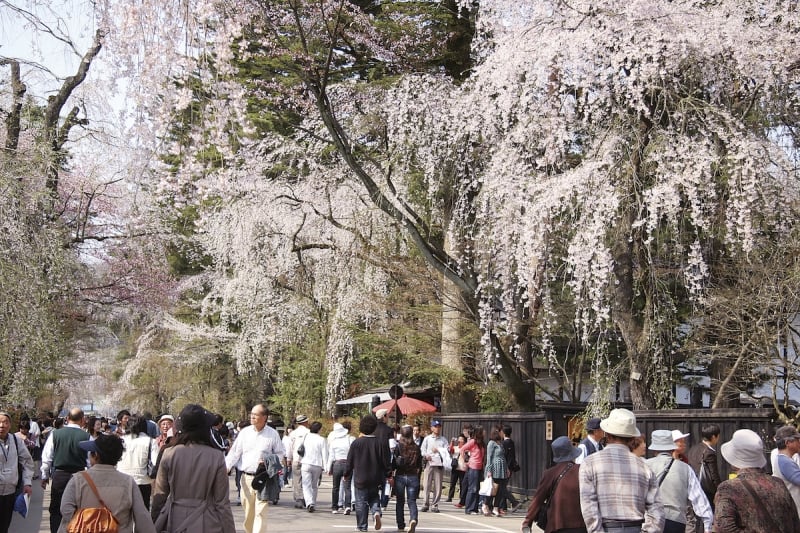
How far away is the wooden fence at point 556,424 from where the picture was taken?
1279 centimetres

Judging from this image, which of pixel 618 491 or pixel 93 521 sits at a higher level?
pixel 618 491

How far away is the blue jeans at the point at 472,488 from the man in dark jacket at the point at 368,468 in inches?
200

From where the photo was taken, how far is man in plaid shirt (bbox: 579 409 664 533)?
19.1ft

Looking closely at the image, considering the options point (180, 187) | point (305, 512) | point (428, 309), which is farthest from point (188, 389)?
point (180, 187)

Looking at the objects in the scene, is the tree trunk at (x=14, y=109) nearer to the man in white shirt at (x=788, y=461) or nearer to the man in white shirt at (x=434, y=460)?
the man in white shirt at (x=434, y=460)

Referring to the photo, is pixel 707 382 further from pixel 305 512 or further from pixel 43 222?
pixel 43 222

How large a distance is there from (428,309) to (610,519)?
16694 millimetres

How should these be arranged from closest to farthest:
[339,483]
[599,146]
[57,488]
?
[57,488]
[599,146]
[339,483]

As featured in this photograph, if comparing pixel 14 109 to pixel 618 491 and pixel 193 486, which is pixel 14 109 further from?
pixel 618 491

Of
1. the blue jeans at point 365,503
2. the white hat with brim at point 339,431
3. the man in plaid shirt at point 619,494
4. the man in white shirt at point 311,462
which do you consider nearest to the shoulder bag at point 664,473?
the man in plaid shirt at point 619,494

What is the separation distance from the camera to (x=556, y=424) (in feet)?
57.0

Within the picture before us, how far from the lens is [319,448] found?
1666 centimetres

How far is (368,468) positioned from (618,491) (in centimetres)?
750

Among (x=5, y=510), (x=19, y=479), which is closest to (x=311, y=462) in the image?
(x=19, y=479)
